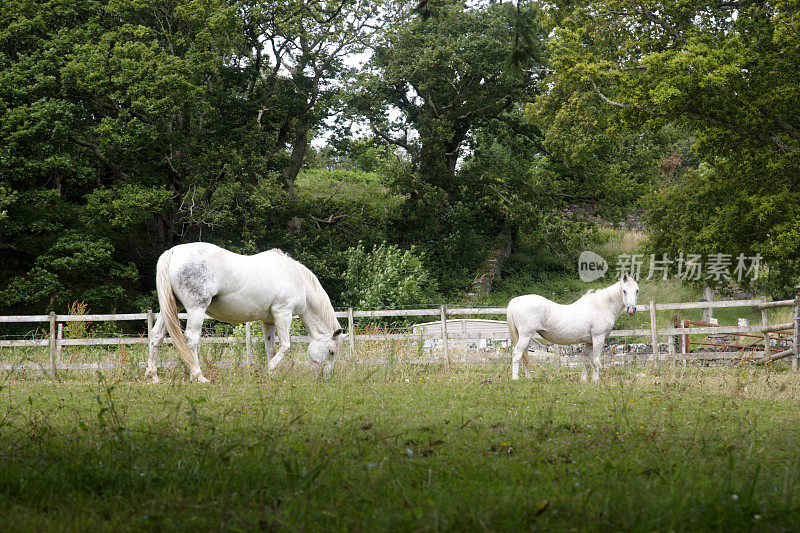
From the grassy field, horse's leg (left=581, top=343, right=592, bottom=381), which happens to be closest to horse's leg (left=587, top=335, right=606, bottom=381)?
horse's leg (left=581, top=343, right=592, bottom=381)

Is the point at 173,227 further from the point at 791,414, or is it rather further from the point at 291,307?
the point at 791,414

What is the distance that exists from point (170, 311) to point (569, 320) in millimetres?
6340

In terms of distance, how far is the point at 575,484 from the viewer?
4.29 m

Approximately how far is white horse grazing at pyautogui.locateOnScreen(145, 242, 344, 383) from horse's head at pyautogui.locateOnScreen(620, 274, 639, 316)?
474 cm

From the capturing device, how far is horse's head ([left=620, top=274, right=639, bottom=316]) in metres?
11.3

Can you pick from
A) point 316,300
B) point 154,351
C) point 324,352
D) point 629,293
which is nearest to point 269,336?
point 316,300

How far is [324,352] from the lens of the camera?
37.6ft

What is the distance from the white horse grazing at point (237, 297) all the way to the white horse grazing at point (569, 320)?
119 inches

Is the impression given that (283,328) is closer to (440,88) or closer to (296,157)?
(296,157)

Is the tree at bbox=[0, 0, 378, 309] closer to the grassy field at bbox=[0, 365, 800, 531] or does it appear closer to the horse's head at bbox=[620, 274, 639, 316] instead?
the grassy field at bbox=[0, 365, 800, 531]

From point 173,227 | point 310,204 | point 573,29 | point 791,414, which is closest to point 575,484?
point 791,414

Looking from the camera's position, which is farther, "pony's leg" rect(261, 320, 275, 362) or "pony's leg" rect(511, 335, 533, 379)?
"pony's leg" rect(261, 320, 275, 362)

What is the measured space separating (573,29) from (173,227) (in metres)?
14.8

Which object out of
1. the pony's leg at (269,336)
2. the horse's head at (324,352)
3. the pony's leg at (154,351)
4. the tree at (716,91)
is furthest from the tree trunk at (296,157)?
the pony's leg at (154,351)
